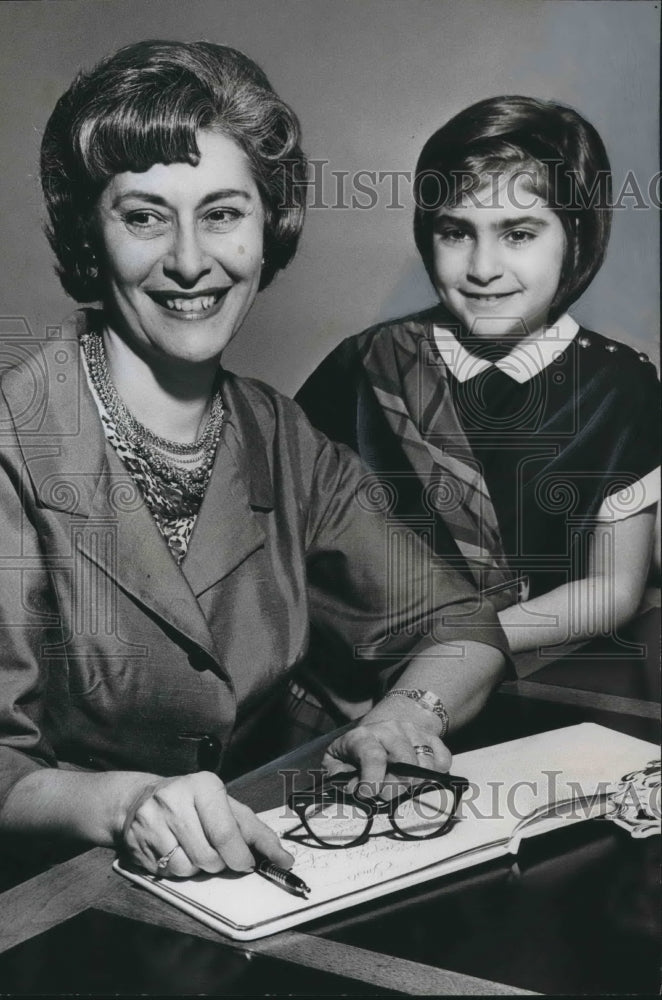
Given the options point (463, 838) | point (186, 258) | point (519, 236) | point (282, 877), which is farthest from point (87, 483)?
point (519, 236)

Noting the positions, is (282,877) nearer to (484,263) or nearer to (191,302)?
(191,302)

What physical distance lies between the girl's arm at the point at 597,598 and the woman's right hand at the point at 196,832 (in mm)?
629

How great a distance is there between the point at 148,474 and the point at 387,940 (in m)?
0.63

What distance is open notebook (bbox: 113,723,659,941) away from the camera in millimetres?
1283

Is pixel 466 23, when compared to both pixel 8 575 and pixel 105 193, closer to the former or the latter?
pixel 105 193

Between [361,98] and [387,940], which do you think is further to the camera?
[361,98]

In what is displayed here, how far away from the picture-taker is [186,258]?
4.90ft

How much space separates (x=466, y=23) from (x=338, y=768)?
3.46 ft

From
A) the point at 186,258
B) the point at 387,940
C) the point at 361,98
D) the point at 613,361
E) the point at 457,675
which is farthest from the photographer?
the point at 613,361

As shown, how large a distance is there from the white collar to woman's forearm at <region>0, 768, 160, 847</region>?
2.52 ft

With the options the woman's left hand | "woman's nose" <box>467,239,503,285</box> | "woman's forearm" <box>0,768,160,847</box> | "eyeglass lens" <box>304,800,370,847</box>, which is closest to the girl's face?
"woman's nose" <box>467,239,503,285</box>

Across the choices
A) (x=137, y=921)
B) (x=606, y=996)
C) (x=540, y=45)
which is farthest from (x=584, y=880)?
(x=540, y=45)

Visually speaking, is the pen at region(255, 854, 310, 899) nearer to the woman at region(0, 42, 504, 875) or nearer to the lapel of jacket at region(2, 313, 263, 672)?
the woman at region(0, 42, 504, 875)

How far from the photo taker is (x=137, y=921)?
1282 mm
